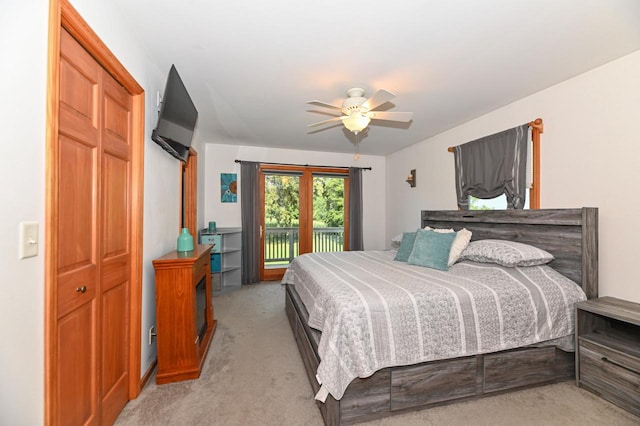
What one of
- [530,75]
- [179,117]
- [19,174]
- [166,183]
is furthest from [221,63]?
[530,75]

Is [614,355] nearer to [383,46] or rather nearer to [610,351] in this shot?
[610,351]

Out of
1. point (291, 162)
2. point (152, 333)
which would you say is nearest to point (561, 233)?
point (152, 333)

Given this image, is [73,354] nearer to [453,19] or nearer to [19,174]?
[19,174]

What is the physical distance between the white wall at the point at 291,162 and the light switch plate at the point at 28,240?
13.1 ft

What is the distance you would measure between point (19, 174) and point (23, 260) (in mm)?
302

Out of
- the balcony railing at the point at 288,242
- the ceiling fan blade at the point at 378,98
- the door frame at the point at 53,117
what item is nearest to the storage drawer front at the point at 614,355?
the ceiling fan blade at the point at 378,98

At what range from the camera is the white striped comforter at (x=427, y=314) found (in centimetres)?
161

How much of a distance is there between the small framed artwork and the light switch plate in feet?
13.2

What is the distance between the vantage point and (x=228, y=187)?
4.98 metres

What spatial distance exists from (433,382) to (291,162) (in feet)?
13.9

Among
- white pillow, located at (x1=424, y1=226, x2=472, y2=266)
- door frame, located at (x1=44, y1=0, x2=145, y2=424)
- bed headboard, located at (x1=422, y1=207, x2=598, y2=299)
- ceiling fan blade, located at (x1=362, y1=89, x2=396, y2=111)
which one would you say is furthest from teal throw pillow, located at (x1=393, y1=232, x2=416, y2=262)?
door frame, located at (x1=44, y1=0, x2=145, y2=424)

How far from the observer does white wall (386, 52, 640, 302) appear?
2.10 m

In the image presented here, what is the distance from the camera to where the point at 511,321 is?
1.92 metres

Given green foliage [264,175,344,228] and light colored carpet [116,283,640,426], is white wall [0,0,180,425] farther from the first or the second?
green foliage [264,175,344,228]
